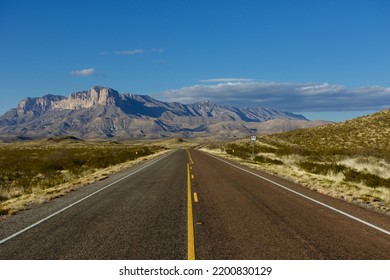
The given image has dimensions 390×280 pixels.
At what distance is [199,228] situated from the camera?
8.95m

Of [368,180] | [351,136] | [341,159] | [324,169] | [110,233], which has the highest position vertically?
→ [110,233]

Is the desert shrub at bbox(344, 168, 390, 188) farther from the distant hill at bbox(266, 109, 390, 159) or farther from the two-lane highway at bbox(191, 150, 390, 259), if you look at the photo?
the distant hill at bbox(266, 109, 390, 159)

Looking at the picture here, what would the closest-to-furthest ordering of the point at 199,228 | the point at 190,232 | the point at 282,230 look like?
1. the point at 190,232
2. the point at 282,230
3. the point at 199,228

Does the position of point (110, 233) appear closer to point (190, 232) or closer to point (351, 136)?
point (190, 232)

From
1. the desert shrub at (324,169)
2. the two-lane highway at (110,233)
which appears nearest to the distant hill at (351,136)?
the desert shrub at (324,169)

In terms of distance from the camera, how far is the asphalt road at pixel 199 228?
23.4 feet

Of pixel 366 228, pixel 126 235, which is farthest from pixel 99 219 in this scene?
pixel 366 228

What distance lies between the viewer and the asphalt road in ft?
23.4

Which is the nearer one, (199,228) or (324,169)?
(199,228)

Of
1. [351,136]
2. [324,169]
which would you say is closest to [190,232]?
[324,169]

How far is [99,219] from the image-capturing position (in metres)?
10.4

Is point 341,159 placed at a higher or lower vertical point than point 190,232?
lower

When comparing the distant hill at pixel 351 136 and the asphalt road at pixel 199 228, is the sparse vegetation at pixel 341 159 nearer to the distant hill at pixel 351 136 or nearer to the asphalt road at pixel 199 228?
the distant hill at pixel 351 136

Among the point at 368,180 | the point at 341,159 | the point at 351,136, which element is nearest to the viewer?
the point at 368,180
